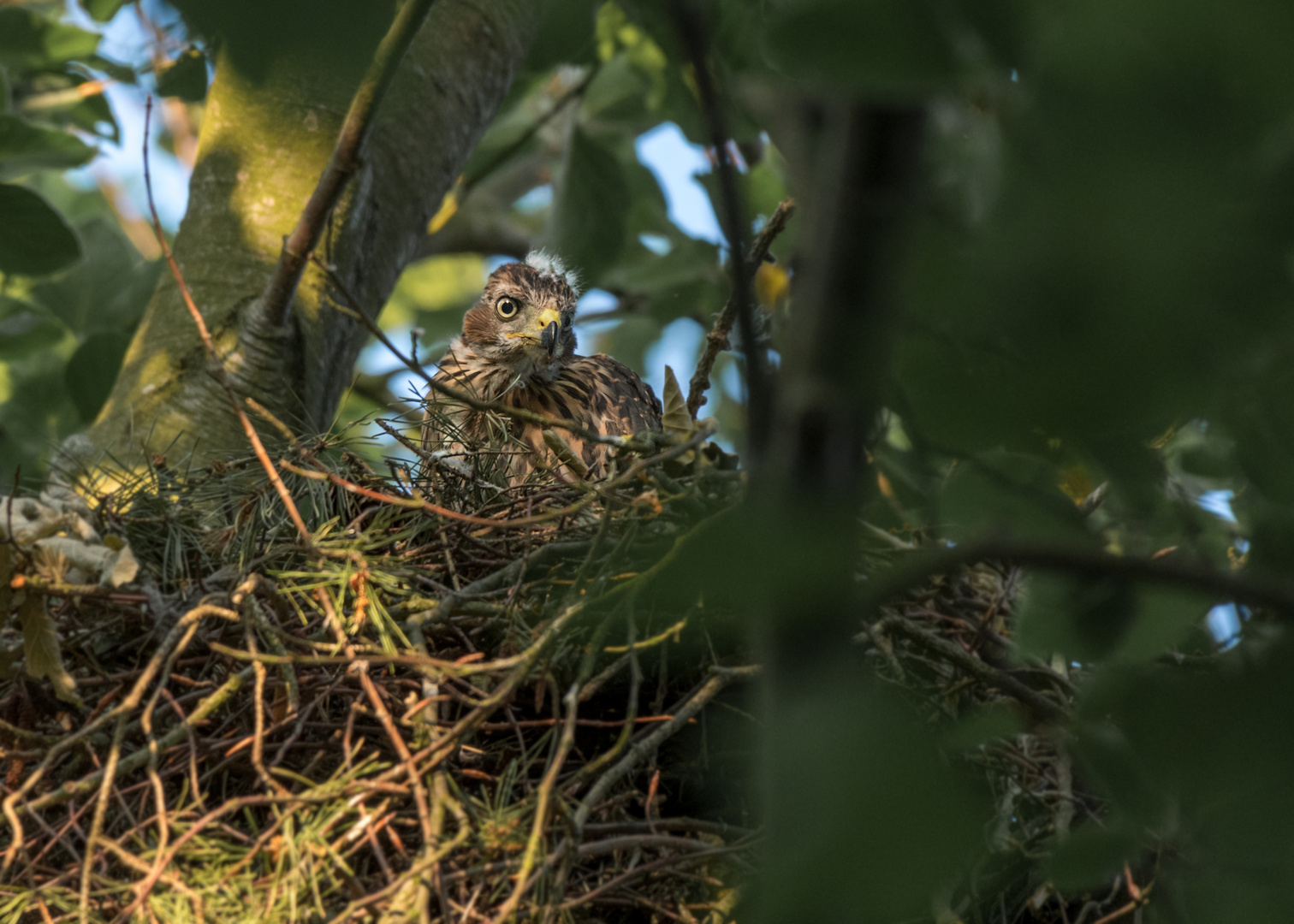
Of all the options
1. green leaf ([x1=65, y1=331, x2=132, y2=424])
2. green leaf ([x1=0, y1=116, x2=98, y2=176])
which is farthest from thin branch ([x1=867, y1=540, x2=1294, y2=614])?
green leaf ([x1=65, y1=331, x2=132, y2=424])

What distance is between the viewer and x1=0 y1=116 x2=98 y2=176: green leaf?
3.45 m

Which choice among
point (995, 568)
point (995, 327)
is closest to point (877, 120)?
point (995, 327)

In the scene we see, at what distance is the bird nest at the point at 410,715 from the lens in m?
1.86

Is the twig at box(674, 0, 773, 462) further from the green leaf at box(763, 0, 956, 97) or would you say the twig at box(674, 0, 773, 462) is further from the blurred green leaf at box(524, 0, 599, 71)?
the blurred green leaf at box(524, 0, 599, 71)

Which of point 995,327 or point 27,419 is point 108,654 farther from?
point 27,419

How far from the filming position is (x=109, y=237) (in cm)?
474

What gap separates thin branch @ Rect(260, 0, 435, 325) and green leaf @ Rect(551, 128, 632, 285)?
1.70 meters

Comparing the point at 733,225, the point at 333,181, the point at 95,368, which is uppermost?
the point at 95,368

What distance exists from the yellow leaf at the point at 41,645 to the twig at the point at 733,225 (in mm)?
1647

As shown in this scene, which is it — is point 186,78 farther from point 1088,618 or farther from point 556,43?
point 1088,618

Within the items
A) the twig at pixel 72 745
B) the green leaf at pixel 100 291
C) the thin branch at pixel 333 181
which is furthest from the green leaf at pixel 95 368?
the twig at pixel 72 745

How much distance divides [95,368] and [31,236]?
3.31 ft

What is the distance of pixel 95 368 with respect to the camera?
418 centimetres

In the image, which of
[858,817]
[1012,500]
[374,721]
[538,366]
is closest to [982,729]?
[1012,500]
